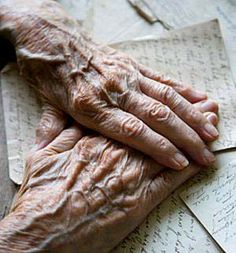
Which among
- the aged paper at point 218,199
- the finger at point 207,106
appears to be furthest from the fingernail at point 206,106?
the aged paper at point 218,199

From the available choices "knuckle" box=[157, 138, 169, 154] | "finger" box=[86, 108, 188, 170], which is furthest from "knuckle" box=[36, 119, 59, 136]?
"knuckle" box=[157, 138, 169, 154]

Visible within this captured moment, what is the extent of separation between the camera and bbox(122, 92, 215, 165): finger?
931 millimetres

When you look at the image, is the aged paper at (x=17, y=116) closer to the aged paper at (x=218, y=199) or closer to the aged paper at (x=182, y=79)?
the aged paper at (x=182, y=79)

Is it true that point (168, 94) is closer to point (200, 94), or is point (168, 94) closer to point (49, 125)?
point (200, 94)

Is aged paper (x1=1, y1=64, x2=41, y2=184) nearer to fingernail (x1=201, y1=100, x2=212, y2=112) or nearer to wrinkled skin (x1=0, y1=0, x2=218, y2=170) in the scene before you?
wrinkled skin (x1=0, y1=0, x2=218, y2=170)

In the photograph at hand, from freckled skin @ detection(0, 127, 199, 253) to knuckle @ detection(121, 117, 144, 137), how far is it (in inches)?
1.4

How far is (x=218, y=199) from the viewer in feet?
2.99

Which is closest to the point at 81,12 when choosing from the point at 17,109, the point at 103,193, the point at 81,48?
the point at 81,48

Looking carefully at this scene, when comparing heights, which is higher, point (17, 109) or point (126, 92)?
point (126, 92)

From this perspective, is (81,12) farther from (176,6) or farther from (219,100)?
(219,100)

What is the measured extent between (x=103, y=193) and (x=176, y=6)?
1.93ft

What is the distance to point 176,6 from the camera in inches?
48.8

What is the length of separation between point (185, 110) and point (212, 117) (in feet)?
0.21

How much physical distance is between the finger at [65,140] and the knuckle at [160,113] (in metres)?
0.15
